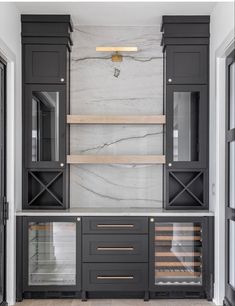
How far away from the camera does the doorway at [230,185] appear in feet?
13.9

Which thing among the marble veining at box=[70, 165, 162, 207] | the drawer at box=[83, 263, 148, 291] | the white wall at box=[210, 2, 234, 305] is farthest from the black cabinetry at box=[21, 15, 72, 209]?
the white wall at box=[210, 2, 234, 305]

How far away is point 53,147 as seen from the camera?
4973mm

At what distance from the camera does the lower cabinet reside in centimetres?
467

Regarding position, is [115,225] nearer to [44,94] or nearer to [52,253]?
[52,253]

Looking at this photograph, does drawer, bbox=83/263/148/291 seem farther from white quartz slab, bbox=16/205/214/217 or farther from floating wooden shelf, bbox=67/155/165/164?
floating wooden shelf, bbox=67/155/165/164

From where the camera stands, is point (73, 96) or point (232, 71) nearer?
point (232, 71)

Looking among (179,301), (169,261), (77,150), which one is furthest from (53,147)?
(179,301)

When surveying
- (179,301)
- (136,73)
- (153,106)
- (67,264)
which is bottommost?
(179,301)

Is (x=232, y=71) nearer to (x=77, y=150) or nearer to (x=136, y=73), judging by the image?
(x=136, y=73)

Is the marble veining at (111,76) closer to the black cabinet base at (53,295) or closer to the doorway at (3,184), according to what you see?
the doorway at (3,184)

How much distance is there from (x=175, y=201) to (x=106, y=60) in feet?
5.47

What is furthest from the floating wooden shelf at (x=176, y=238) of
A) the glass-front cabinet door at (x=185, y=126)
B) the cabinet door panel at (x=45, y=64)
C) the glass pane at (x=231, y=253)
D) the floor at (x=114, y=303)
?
the cabinet door panel at (x=45, y=64)

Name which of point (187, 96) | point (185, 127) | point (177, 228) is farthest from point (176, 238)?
point (187, 96)

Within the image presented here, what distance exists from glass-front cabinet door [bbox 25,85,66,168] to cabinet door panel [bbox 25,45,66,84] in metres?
0.08
